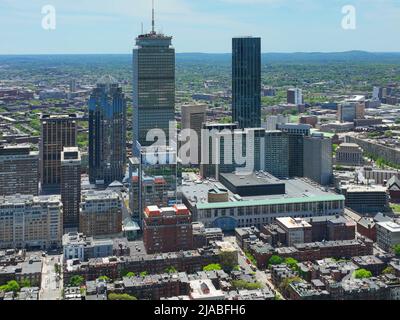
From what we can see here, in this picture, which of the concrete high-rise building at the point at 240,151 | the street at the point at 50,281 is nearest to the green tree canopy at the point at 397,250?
the concrete high-rise building at the point at 240,151

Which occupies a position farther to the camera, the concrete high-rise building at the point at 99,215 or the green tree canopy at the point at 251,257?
the concrete high-rise building at the point at 99,215

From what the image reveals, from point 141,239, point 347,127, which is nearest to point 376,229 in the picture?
point 141,239

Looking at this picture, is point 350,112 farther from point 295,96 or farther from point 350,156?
point 350,156

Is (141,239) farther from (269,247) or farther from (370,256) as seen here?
(370,256)

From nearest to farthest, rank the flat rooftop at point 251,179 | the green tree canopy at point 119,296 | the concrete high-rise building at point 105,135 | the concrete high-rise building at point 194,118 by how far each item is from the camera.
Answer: the green tree canopy at point 119,296 → the flat rooftop at point 251,179 → the concrete high-rise building at point 105,135 → the concrete high-rise building at point 194,118

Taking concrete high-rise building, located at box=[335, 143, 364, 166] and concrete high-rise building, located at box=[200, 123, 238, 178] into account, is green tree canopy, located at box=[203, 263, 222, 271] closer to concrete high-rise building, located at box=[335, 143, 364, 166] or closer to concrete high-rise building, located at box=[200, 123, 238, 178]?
concrete high-rise building, located at box=[200, 123, 238, 178]

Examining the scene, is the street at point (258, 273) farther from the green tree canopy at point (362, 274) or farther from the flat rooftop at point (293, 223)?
the green tree canopy at point (362, 274)

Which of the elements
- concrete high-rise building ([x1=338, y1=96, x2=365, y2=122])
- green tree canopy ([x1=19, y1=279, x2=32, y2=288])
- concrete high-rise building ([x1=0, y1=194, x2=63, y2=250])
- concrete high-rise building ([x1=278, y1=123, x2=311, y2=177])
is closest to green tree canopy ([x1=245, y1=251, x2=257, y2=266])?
concrete high-rise building ([x1=0, y1=194, x2=63, y2=250])
